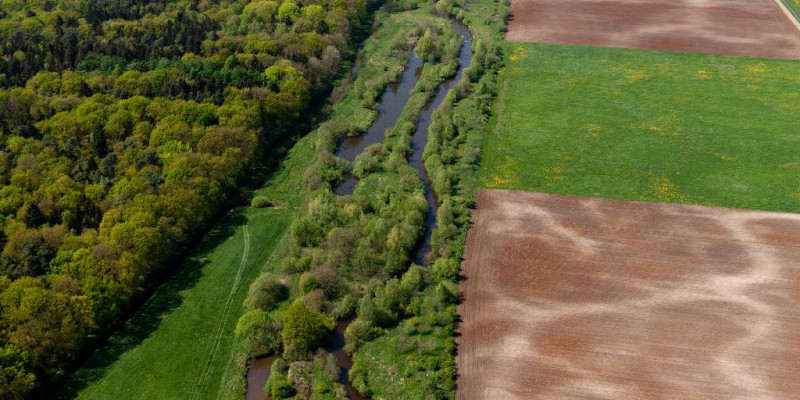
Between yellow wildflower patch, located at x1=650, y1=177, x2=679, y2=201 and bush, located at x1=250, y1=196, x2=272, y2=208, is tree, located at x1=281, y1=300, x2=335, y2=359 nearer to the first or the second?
bush, located at x1=250, y1=196, x2=272, y2=208

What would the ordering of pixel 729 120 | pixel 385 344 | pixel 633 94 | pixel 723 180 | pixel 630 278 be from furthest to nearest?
1. pixel 633 94
2. pixel 729 120
3. pixel 723 180
4. pixel 630 278
5. pixel 385 344

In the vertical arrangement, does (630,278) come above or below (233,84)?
below

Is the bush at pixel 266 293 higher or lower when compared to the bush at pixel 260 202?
lower

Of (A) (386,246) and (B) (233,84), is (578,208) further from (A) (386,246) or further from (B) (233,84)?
(B) (233,84)

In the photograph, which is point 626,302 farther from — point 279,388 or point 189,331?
point 189,331

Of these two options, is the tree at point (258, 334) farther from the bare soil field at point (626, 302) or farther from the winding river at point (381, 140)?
the bare soil field at point (626, 302)

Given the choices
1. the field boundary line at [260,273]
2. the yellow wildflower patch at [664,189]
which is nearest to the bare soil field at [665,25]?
the yellow wildflower patch at [664,189]

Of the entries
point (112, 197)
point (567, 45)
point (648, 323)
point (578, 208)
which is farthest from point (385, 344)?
point (567, 45)
